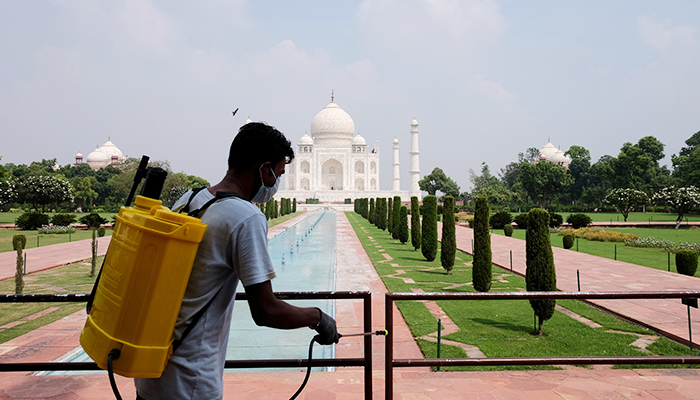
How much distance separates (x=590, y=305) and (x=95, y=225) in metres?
16.6

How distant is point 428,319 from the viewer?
482cm

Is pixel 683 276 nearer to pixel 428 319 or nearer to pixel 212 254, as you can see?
pixel 428 319

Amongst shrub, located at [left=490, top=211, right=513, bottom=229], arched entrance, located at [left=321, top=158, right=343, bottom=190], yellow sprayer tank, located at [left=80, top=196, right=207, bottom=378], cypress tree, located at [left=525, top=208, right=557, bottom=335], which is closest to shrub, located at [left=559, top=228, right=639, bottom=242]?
shrub, located at [left=490, top=211, right=513, bottom=229]

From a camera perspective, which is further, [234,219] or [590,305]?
[590,305]

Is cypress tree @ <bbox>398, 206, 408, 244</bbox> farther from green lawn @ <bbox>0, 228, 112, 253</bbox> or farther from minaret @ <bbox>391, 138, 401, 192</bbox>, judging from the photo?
minaret @ <bbox>391, 138, 401, 192</bbox>

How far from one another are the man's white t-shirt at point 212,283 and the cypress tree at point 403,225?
11.4m

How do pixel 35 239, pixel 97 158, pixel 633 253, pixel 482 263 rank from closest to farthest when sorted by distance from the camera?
pixel 482 263 < pixel 633 253 < pixel 35 239 < pixel 97 158

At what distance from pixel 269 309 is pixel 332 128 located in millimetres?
49843

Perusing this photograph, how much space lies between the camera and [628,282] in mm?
7047

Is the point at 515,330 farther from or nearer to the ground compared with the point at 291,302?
nearer to the ground

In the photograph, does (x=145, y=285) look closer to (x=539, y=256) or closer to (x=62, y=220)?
(x=539, y=256)

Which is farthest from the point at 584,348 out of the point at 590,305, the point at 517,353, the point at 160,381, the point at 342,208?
the point at 342,208

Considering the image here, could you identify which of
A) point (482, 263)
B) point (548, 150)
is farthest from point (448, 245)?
point (548, 150)

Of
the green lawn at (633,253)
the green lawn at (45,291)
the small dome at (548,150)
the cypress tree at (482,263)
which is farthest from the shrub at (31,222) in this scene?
the small dome at (548,150)
